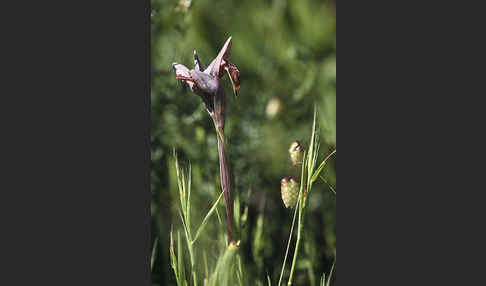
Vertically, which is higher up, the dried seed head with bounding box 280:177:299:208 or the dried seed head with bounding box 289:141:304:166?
the dried seed head with bounding box 289:141:304:166

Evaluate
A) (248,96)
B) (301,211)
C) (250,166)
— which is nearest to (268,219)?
(250,166)

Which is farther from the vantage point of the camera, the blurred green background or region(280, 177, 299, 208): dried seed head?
the blurred green background

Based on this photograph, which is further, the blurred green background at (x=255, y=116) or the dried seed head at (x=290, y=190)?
the blurred green background at (x=255, y=116)

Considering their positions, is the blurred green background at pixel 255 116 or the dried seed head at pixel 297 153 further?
the blurred green background at pixel 255 116

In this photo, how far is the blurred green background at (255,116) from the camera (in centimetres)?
136

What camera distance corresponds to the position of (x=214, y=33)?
1.46 metres

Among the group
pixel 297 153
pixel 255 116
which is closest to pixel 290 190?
pixel 297 153

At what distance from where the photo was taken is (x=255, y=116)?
1693mm

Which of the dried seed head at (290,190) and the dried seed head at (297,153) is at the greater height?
the dried seed head at (297,153)

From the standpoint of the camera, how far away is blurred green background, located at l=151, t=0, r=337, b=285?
53.6 inches

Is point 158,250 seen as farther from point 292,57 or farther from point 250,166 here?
point 292,57

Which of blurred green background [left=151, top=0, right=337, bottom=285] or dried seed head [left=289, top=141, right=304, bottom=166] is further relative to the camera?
blurred green background [left=151, top=0, right=337, bottom=285]

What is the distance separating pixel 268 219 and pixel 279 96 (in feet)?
1.50

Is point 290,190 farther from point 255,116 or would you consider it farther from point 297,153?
point 255,116
